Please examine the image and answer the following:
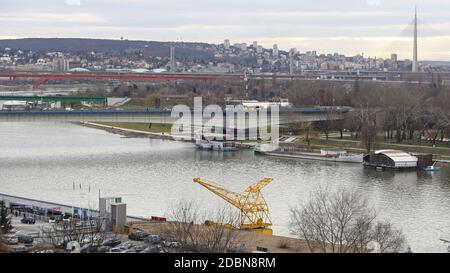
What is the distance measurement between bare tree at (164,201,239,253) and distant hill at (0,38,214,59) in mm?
53675

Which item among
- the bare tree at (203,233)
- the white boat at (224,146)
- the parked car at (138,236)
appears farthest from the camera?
the white boat at (224,146)

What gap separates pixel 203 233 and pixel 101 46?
58.5 meters

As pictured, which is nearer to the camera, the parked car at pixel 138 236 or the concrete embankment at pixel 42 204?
the parked car at pixel 138 236

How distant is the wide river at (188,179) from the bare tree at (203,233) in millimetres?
373

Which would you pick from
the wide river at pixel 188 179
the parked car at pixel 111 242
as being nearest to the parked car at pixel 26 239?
the parked car at pixel 111 242

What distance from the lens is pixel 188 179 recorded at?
9.33 meters

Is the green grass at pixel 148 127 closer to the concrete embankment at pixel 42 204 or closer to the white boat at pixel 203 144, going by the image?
the white boat at pixel 203 144

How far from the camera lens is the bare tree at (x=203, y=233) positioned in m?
4.13

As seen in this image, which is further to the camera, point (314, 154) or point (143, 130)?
point (143, 130)

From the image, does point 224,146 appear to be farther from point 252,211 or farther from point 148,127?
point 252,211

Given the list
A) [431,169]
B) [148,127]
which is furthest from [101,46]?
[431,169]

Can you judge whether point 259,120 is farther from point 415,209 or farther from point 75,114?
point 415,209

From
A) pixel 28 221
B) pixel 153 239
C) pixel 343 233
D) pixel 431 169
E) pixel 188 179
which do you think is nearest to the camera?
pixel 343 233

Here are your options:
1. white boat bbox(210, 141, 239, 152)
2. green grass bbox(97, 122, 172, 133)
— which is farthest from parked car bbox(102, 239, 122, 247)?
green grass bbox(97, 122, 172, 133)
